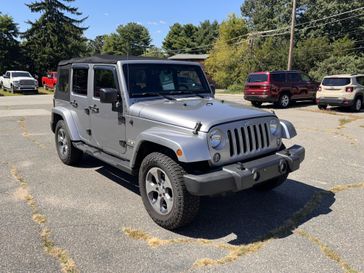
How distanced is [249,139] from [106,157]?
7.11ft

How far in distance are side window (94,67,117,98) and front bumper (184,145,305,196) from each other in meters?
2.05

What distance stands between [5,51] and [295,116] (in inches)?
1663

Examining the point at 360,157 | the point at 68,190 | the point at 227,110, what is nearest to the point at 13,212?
the point at 68,190

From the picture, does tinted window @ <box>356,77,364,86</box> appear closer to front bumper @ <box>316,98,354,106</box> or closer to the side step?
front bumper @ <box>316,98,354,106</box>

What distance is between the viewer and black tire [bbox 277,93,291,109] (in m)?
17.6

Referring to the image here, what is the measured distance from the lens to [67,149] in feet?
21.2

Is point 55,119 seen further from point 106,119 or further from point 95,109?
point 106,119

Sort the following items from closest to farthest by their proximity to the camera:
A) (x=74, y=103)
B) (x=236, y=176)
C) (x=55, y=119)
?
(x=236, y=176) < (x=74, y=103) < (x=55, y=119)

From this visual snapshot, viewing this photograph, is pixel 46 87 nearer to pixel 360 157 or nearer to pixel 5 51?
pixel 5 51

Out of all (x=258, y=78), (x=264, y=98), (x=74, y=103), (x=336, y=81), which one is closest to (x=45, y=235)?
(x=74, y=103)

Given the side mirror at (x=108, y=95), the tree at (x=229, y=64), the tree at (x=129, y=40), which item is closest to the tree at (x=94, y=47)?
the tree at (x=129, y=40)

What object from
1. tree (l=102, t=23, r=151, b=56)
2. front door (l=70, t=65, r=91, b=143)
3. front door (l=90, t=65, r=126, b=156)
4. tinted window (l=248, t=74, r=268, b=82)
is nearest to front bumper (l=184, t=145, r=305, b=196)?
front door (l=90, t=65, r=126, b=156)

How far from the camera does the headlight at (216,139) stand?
12.3ft

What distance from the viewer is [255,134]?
4211 mm
